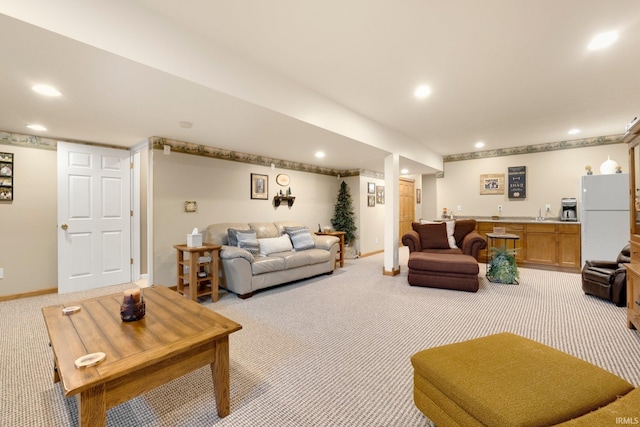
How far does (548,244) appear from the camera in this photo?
5070mm

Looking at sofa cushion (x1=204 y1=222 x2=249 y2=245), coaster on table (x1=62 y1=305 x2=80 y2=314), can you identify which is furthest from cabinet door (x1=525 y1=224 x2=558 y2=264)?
coaster on table (x1=62 y1=305 x2=80 y2=314)

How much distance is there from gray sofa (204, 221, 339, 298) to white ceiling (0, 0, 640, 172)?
4.95ft

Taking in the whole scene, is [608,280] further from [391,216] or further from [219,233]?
[219,233]

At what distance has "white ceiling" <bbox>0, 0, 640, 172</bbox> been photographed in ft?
5.94

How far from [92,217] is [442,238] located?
17.9 ft

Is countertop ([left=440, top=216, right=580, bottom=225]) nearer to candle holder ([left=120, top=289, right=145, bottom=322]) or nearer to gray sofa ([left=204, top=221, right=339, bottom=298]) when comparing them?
gray sofa ([left=204, top=221, right=339, bottom=298])

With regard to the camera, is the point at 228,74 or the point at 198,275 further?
the point at 198,275

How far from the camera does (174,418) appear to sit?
154cm

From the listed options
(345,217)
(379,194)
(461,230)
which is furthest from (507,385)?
(379,194)

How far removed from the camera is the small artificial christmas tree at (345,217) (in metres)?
6.49

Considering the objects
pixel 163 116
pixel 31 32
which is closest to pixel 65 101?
pixel 163 116

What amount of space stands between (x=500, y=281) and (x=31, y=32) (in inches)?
220

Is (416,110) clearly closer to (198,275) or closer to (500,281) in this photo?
(500,281)

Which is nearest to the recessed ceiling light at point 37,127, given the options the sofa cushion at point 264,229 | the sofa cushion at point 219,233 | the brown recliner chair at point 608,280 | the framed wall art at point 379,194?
the sofa cushion at point 219,233
